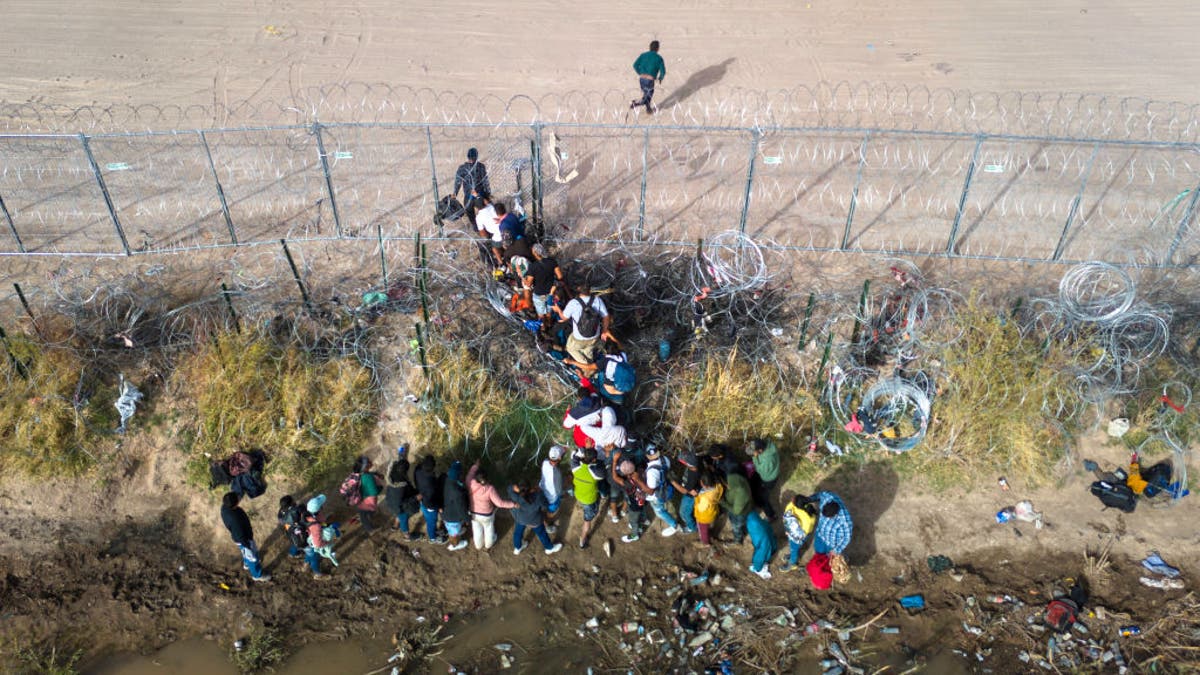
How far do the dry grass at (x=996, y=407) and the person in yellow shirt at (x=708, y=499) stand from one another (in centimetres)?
276

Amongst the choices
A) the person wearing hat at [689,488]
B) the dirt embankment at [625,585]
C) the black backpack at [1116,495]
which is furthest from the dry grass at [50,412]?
Result: the black backpack at [1116,495]

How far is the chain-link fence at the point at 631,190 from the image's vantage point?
39.3 feet

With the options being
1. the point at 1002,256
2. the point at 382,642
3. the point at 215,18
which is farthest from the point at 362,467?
the point at 215,18

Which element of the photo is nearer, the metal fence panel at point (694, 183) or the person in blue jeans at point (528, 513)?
the person in blue jeans at point (528, 513)

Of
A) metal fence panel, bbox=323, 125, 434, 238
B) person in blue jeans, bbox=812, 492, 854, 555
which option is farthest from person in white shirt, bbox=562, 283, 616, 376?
metal fence panel, bbox=323, 125, 434, 238

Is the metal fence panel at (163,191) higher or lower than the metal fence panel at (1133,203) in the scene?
higher

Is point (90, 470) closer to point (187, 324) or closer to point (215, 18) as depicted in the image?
point (187, 324)

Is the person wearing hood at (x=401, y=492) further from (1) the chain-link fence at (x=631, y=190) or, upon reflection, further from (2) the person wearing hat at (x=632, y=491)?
(1) the chain-link fence at (x=631, y=190)

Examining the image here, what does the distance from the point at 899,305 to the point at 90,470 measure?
984 cm

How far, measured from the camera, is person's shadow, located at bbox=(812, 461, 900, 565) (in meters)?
9.25

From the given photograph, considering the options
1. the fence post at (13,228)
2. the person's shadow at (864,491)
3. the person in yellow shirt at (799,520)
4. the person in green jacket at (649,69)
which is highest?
the person in green jacket at (649,69)

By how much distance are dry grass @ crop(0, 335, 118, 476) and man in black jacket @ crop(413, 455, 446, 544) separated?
4159 millimetres

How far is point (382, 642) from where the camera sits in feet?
27.4

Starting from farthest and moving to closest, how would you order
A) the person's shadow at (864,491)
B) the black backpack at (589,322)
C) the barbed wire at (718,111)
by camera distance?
the barbed wire at (718,111)
the person's shadow at (864,491)
the black backpack at (589,322)
